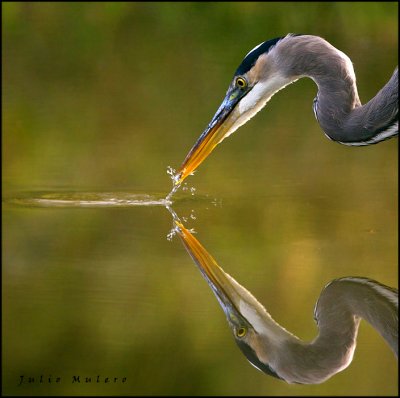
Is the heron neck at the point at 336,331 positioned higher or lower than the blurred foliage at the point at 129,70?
lower

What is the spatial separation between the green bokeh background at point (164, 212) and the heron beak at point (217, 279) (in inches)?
1.6

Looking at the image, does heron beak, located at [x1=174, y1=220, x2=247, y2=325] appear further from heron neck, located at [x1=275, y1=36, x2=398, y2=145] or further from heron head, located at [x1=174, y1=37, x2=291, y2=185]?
heron neck, located at [x1=275, y1=36, x2=398, y2=145]

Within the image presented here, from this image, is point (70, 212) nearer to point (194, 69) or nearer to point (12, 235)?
point (12, 235)

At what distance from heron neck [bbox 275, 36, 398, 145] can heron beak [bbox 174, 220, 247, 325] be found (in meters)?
0.72

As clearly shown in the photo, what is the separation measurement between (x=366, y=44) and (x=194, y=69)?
1633mm

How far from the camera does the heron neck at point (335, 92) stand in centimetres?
429

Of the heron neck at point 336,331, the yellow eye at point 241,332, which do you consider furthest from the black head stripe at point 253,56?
the yellow eye at point 241,332

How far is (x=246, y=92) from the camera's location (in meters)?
4.57

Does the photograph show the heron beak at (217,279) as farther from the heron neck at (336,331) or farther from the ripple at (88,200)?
the ripple at (88,200)

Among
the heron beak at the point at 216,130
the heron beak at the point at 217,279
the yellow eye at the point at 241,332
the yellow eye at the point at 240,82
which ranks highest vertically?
the yellow eye at the point at 240,82

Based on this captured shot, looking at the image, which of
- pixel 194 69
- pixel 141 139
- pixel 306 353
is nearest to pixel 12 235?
pixel 306 353

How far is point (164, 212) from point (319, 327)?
1.34 m

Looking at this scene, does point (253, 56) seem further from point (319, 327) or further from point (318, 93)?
point (319, 327)

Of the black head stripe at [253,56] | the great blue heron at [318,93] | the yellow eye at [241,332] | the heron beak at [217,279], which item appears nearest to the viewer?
the yellow eye at [241,332]
